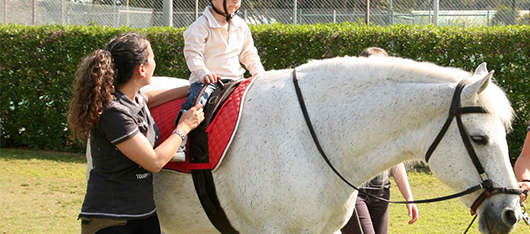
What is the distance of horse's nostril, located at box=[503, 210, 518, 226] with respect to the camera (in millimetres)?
2881

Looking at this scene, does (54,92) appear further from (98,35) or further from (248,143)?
(248,143)

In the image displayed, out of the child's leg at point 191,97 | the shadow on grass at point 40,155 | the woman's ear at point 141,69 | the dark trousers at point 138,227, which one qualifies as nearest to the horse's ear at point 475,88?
the child's leg at point 191,97


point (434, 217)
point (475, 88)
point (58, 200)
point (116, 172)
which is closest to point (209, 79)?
point (116, 172)

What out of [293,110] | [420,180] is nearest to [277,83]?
[293,110]

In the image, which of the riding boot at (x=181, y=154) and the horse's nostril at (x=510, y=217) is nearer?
the horse's nostril at (x=510, y=217)

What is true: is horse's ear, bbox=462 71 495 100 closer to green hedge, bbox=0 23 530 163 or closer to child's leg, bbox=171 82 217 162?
child's leg, bbox=171 82 217 162

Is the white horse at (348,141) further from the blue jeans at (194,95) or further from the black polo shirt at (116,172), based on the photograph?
the black polo shirt at (116,172)

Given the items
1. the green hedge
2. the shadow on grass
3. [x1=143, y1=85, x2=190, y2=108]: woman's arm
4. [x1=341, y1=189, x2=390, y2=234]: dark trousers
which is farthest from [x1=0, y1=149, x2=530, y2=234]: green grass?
[x1=143, y1=85, x2=190, y2=108]: woman's arm

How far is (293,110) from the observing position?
3.26m

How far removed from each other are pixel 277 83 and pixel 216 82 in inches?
19.9

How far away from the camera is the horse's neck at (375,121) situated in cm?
303

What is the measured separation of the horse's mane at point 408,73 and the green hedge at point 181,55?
6.30 m

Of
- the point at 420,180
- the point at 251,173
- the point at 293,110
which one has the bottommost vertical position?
the point at 420,180

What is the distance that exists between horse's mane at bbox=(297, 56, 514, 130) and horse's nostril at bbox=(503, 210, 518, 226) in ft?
1.46
